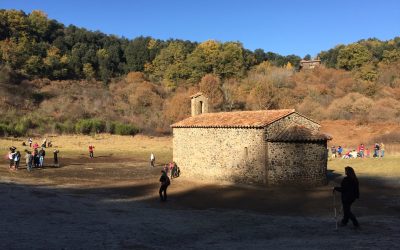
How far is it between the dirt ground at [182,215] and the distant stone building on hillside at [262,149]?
785 mm

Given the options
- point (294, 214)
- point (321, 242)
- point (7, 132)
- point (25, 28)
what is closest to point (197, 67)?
point (25, 28)

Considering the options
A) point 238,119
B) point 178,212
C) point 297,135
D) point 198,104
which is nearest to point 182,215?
point 178,212

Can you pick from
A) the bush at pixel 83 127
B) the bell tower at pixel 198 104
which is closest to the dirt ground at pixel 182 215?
the bell tower at pixel 198 104

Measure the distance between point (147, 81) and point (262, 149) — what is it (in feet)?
250

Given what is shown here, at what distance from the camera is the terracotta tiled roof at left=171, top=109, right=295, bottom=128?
23781 mm

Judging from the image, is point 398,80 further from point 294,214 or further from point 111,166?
point 294,214

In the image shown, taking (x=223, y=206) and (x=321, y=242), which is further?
(x=223, y=206)

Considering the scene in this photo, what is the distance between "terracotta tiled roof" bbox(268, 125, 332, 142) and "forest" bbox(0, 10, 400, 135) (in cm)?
3872

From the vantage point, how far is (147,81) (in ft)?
319

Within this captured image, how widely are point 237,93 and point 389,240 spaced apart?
70309 millimetres

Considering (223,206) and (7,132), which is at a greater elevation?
(7,132)

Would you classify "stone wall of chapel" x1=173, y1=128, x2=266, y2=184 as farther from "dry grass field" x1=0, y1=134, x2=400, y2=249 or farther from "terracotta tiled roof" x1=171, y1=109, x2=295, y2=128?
"dry grass field" x1=0, y1=134, x2=400, y2=249

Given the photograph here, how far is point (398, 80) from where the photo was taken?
86.5 metres

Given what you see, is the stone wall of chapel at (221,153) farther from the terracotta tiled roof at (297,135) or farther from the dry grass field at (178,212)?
the terracotta tiled roof at (297,135)
